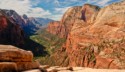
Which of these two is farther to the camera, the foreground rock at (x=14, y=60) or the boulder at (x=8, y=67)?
the foreground rock at (x=14, y=60)

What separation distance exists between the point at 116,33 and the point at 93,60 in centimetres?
2365

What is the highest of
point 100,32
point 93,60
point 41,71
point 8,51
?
point 8,51

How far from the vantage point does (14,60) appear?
26766 mm

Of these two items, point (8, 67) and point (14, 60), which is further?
point (14, 60)

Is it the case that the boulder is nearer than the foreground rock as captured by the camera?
Yes

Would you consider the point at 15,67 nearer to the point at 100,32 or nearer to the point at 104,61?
the point at 104,61

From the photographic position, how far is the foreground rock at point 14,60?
2470cm

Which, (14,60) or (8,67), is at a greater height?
(14,60)

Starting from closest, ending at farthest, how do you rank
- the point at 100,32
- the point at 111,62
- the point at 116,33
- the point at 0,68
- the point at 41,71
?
the point at 0,68 < the point at 41,71 < the point at 111,62 < the point at 116,33 < the point at 100,32

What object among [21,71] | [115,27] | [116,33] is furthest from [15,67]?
[115,27]

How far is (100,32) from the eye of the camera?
19975cm

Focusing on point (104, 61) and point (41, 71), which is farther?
point (104, 61)

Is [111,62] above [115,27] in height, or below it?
below

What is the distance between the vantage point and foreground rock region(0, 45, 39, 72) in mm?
24703
